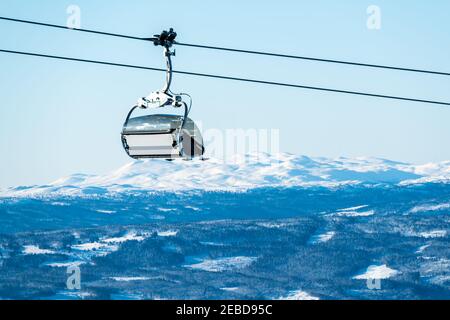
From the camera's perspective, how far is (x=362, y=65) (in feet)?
80.0

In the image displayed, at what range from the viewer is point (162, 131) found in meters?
22.3

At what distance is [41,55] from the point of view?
23609 mm

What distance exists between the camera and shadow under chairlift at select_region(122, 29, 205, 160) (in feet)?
72.0

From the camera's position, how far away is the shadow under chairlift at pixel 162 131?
72.0ft
